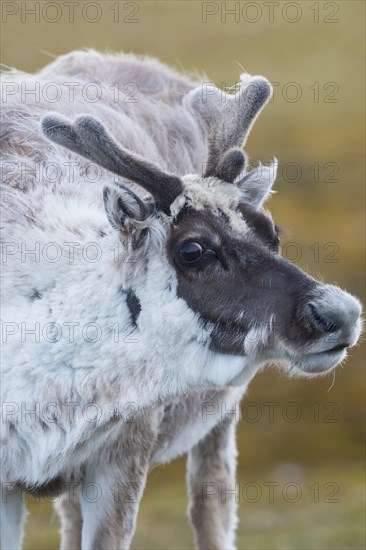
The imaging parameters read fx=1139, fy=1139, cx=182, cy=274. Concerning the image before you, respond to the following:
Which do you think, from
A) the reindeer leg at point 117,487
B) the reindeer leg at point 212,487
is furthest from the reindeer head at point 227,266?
the reindeer leg at point 212,487

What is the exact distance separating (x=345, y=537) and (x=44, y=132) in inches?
301

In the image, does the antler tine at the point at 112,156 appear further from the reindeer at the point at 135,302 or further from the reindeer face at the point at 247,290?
the reindeer face at the point at 247,290

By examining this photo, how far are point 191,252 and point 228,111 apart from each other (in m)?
1.62

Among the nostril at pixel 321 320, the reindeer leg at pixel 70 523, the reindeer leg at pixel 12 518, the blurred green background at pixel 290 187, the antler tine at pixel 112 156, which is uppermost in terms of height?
the blurred green background at pixel 290 187

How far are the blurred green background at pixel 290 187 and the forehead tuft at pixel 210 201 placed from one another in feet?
3.35

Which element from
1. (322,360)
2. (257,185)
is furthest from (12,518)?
(257,185)

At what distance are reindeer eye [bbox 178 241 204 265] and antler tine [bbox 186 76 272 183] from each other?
3.28 ft

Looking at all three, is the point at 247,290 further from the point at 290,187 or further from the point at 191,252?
the point at 290,187

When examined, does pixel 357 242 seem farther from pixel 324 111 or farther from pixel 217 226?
pixel 217 226

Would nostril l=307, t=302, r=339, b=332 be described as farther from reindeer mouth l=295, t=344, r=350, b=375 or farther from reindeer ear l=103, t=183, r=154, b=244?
reindeer ear l=103, t=183, r=154, b=244

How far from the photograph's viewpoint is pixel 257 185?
842cm

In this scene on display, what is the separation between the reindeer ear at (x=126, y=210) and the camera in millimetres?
7766

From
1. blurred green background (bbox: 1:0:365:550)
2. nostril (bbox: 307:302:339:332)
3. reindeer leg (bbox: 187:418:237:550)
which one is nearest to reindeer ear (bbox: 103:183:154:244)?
nostril (bbox: 307:302:339:332)

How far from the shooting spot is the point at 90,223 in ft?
28.0
